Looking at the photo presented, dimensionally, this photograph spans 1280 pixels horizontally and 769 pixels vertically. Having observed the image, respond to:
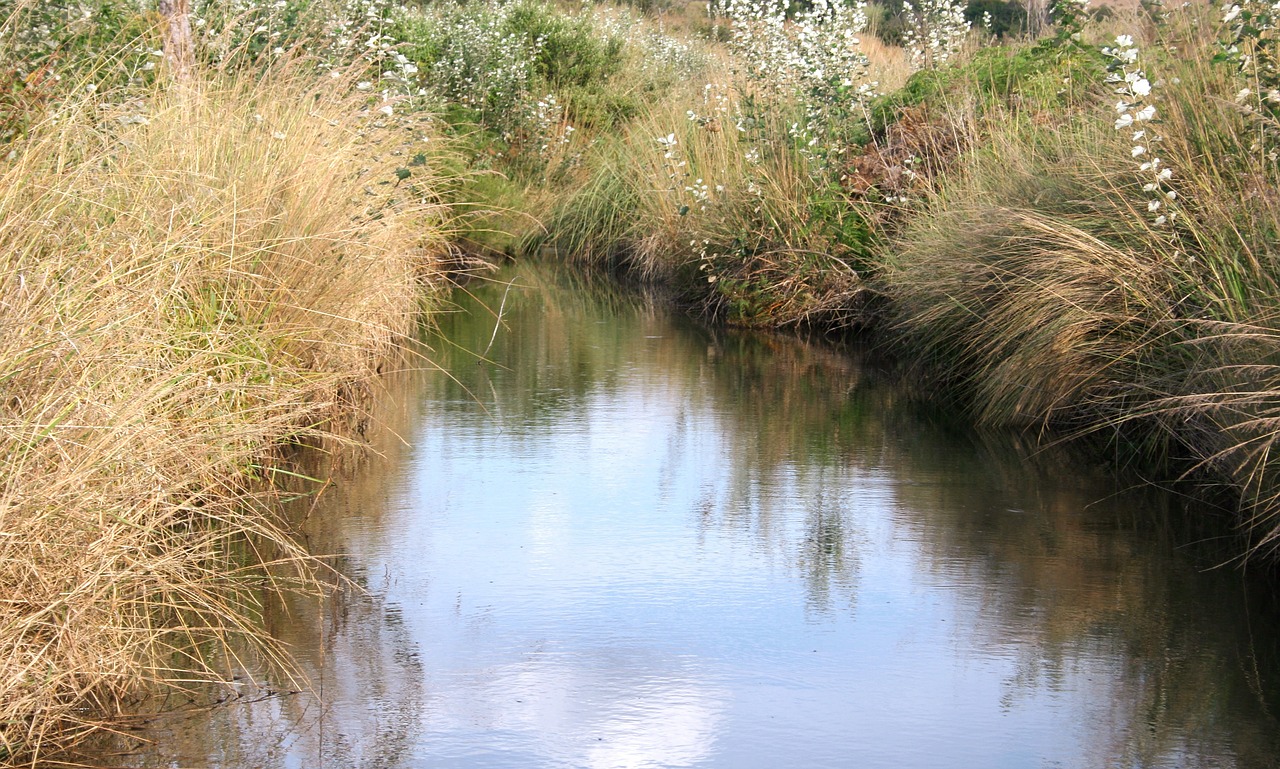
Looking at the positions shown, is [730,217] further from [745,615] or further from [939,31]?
[745,615]

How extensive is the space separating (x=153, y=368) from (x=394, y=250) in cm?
353

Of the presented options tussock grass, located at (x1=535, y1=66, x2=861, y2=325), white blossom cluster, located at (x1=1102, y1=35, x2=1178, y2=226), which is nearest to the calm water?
white blossom cluster, located at (x1=1102, y1=35, x2=1178, y2=226)

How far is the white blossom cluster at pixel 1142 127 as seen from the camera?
22.5ft

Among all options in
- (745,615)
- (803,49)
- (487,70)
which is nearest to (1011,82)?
(803,49)

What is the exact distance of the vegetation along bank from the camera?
402cm

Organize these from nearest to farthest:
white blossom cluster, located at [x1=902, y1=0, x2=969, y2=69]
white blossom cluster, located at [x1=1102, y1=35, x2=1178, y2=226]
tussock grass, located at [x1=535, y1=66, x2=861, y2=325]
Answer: white blossom cluster, located at [x1=1102, y1=35, x2=1178, y2=226]
tussock grass, located at [x1=535, y1=66, x2=861, y2=325]
white blossom cluster, located at [x1=902, y1=0, x2=969, y2=69]

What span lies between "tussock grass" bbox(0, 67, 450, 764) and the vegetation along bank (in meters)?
0.02

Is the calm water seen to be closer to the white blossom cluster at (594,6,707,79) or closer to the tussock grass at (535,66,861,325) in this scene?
the tussock grass at (535,66,861,325)

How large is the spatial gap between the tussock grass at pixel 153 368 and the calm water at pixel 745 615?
297 millimetres

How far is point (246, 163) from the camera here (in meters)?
6.86

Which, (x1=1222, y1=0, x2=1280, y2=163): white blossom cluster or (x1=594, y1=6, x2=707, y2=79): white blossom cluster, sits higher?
(x1=594, y1=6, x2=707, y2=79): white blossom cluster

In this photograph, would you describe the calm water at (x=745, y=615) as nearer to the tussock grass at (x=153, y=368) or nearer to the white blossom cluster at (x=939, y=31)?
the tussock grass at (x=153, y=368)

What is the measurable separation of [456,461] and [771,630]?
8.99 feet

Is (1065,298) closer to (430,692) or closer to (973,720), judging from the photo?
(973,720)
